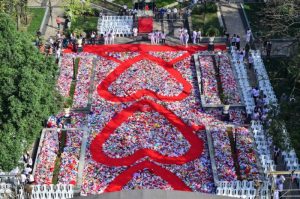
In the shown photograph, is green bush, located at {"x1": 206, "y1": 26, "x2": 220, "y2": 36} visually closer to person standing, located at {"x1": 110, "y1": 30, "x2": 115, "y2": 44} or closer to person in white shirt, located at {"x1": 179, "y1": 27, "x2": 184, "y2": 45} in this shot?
person in white shirt, located at {"x1": 179, "y1": 27, "x2": 184, "y2": 45}

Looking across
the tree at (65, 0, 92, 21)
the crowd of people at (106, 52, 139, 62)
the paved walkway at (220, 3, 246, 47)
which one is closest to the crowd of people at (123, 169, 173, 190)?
the crowd of people at (106, 52, 139, 62)

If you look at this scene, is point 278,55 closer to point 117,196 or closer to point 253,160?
point 253,160

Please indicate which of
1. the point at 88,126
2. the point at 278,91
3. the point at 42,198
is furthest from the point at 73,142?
the point at 278,91

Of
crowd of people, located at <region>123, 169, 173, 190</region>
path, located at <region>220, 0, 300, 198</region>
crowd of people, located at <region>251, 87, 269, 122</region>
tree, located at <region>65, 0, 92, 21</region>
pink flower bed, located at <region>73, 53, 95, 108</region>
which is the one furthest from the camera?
tree, located at <region>65, 0, 92, 21</region>

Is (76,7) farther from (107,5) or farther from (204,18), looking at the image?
(204,18)

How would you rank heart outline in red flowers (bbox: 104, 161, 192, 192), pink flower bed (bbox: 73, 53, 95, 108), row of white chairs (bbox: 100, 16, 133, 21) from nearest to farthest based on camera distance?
heart outline in red flowers (bbox: 104, 161, 192, 192) < pink flower bed (bbox: 73, 53, 95, 108) < row of white chairs (bbox: 100, 16, 133, 21)

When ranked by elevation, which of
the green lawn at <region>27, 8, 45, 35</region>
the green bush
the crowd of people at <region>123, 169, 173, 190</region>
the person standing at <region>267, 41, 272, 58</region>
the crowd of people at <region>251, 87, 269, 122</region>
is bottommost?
the crowd of people at <region>123, 169, 173, 190</region>

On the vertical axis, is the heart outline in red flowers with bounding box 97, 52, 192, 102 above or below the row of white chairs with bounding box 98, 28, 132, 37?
below
